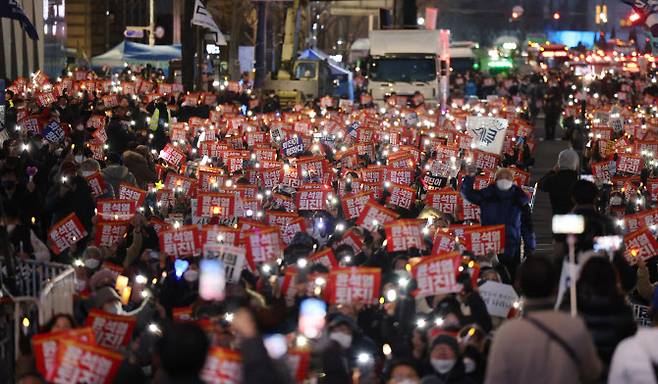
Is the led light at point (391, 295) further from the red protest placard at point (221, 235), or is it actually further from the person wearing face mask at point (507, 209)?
the person wearing face mask at point (507, 209)

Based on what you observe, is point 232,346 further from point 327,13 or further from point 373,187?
point 327,13

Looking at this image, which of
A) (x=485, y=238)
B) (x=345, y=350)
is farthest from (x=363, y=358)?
(x=485, y=238)

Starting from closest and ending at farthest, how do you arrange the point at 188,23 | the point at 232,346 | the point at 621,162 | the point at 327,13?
1. the point at 232,346
2. the point at 621,162
3. the point at 188,23
4. the point at 327,13

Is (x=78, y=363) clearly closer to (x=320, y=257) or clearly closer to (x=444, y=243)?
(x=320, y=257)

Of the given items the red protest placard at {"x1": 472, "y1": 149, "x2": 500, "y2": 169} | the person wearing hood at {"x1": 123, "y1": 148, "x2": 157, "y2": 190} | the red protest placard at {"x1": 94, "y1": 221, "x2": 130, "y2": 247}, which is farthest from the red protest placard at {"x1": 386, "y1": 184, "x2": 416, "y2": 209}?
the red protest placard at {"x1": 472, "y1": 149, "x2": 500, "y2": 169}

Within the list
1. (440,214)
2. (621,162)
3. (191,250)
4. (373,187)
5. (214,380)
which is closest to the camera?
(214,380)

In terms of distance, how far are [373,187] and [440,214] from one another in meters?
2.11

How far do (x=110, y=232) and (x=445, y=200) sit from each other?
168 inches

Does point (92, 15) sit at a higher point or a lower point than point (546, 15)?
higher

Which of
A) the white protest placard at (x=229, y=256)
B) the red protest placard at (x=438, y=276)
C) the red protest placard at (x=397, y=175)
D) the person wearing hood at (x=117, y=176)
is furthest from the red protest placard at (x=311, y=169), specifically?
the red protest placard at (x=438, y=276)

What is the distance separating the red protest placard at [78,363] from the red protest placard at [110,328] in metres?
1.53

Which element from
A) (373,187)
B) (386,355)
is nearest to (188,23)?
(373,187)

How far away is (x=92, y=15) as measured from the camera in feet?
218

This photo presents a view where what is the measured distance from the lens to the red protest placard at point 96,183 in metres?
17.5
